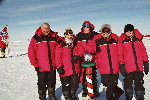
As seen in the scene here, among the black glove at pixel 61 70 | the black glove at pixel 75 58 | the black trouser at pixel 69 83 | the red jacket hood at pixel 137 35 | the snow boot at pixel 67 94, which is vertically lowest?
the snow boot at pixel 67 94

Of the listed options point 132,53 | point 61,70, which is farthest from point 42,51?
point 132,53

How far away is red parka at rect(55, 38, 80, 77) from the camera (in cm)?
414

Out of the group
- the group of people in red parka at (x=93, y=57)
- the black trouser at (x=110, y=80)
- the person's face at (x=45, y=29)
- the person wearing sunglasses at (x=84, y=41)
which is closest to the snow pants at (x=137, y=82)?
the group of people in red parka at (x=93, y=57)

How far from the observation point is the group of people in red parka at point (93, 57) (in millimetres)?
3918

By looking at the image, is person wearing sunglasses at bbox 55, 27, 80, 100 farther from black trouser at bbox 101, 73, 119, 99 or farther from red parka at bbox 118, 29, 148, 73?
red parka at bbox 118, 29, 148, 73

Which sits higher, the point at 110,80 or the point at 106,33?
the point at 106,33

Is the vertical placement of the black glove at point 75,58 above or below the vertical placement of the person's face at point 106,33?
below

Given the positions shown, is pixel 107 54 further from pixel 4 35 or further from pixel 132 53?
pixel 4 35

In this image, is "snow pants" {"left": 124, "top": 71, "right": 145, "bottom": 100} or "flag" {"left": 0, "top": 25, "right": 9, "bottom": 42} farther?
"flag" {"left": 0, "top": 25, "right": 9, "bottom": 42}

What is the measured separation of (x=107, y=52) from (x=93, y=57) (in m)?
0.55

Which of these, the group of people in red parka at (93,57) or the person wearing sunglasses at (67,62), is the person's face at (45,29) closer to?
the group of people in red parka at (93,57)

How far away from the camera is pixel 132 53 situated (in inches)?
153

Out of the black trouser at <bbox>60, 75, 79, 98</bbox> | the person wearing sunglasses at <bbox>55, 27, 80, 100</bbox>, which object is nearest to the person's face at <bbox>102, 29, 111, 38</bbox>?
the person wearing sunglasses at <bbox>55, 27, 80, 100</bbox>

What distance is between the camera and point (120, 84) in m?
6.27
